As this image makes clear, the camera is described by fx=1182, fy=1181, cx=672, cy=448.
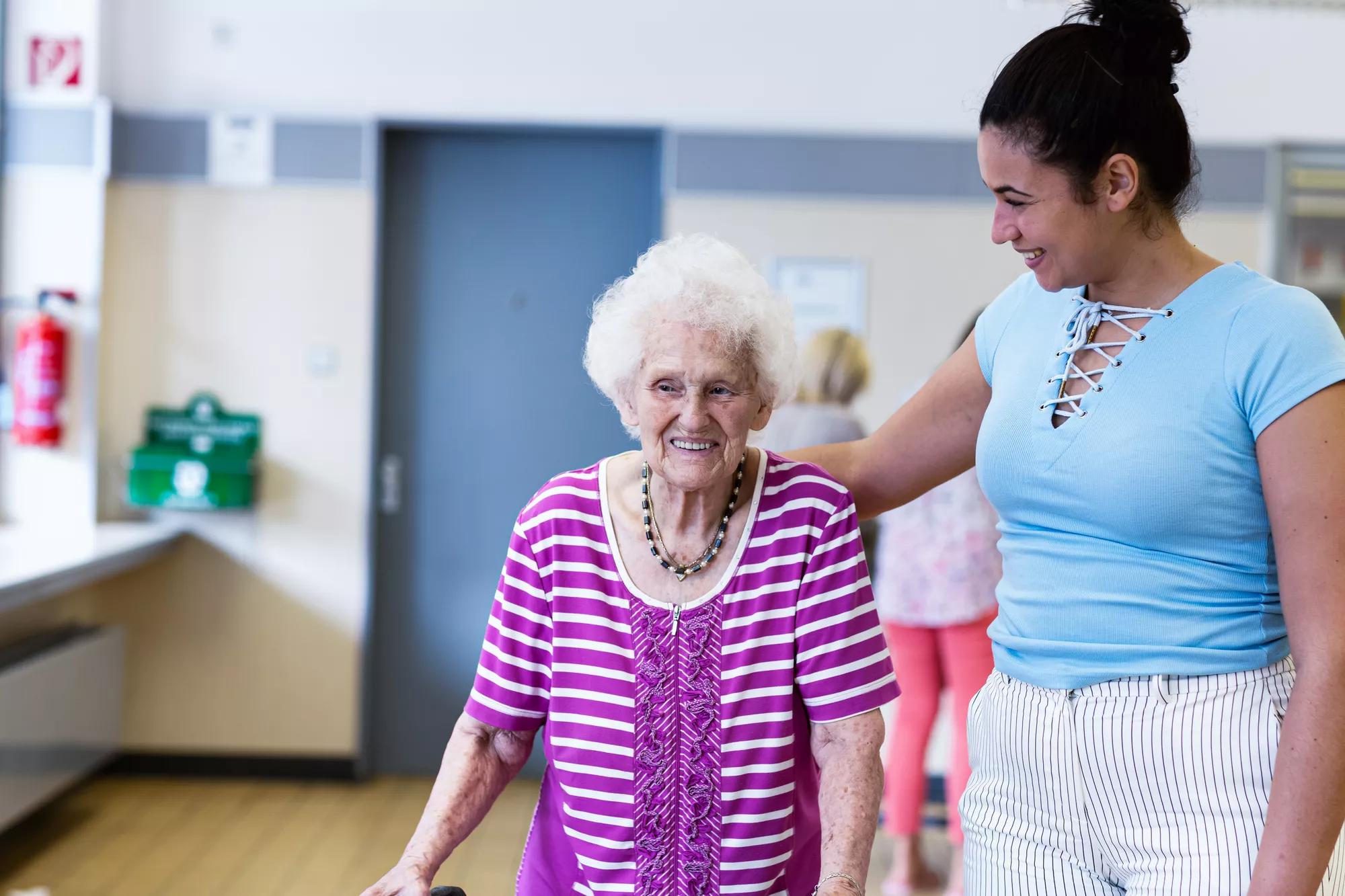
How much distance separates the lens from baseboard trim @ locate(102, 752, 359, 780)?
13.5 ft

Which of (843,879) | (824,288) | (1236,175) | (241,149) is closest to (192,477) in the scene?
(241,149)

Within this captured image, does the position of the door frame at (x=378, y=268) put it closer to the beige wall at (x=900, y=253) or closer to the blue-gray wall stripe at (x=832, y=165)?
the blue-gray wall stripe at (x=832, y=165)

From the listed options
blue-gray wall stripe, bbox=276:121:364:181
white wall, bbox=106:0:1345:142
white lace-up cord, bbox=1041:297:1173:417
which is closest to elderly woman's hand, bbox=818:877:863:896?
white lace-up cord, bbox=1041:297:1173:417

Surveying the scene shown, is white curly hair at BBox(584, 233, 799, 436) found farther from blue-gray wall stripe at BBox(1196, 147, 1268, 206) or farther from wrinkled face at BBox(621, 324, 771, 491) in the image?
blue-gray wall stripe at BBox(1196, 147, 1268, 206)

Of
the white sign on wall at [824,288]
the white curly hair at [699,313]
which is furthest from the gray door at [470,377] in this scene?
the white curly hair at [699,313]

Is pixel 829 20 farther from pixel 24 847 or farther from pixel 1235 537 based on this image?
pixel 24 847

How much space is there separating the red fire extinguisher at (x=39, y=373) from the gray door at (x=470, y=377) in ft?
3.39

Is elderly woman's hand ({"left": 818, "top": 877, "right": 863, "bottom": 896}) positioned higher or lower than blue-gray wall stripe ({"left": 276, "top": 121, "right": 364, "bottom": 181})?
lower

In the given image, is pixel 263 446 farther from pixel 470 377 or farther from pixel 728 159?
pixel 728 159

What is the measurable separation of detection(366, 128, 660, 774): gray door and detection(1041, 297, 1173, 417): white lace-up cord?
307 cm

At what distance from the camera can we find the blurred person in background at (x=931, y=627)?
10.1 ft

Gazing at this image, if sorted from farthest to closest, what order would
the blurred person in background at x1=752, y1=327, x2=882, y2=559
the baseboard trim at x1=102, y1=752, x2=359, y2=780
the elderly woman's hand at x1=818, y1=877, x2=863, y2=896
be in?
the baseboard trim at x1=102, y1=752, x2=359, y2=780, the blurred person in background at x1=752, y1=327, x2=882, y2=559, the elderly woman's hand at x1=818, y1=877, x2=863, y2=896

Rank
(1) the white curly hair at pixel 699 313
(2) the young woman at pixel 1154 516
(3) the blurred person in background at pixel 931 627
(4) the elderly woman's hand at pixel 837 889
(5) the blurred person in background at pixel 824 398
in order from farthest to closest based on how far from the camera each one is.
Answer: (5) the blurred person in background at pixel 824 398
(3) the blurred person in background at pixel 931 627
(1) the white curly hair at pixel 699 313
(4) the elderly woman's hand at pixel 837 889
(2) the young woman at pixel 1154 516

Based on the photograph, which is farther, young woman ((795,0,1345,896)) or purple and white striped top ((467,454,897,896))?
purple and white striped top ((467,454,897,896))
